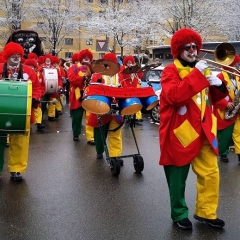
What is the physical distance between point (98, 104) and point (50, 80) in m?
5.62

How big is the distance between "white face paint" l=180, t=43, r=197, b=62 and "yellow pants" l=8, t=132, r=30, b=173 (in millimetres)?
2628

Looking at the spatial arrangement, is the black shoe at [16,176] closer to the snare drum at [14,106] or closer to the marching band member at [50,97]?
the snare drum at [14,106]

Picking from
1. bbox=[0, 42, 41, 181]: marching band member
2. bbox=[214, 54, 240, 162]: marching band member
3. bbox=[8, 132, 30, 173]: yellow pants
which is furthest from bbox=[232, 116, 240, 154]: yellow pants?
bbox=[8, 132, 30, 173]: yellow pants

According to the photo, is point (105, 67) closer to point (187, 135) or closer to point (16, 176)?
point (16, 176)

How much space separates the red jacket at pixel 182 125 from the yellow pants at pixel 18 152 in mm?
2358

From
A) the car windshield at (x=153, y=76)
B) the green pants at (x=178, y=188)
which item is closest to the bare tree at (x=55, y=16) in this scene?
the car windshield at (x=153, y=76)

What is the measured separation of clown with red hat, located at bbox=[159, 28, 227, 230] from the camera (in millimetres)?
4180

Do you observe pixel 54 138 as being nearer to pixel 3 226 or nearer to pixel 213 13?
pixel 3 226

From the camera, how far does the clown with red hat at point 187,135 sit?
4.18 meters

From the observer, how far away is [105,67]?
20.1 ft

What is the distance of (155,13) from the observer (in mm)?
31219

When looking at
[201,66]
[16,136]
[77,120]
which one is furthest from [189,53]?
[77,120]

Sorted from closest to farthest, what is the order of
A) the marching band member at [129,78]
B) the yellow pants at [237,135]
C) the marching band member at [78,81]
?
1. the marching band member at [129,78]
2. the yellow pants at [237,135]
3. the marching band member at [78,81]

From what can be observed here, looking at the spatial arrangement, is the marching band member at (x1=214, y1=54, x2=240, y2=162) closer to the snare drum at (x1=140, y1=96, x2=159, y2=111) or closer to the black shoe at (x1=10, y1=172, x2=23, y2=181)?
the snare drum at (x1=140, y1=96, x2=159, y2=111)
